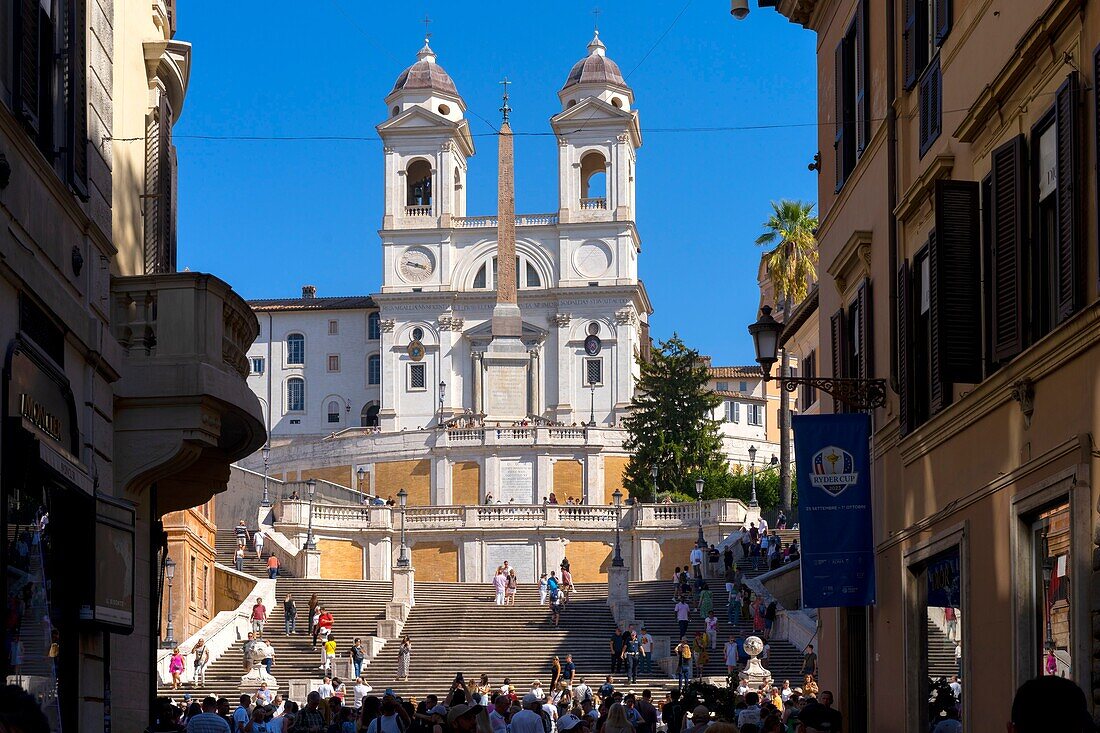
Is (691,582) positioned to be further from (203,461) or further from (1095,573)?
(1095,573)

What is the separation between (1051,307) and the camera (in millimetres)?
13102

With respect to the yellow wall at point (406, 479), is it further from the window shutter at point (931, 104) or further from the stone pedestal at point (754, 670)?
the window shutter at point (931, 104)

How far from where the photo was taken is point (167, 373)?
16203mm

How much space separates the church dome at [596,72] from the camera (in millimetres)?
111000

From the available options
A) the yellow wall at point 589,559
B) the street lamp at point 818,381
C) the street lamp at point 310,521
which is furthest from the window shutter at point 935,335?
the yellow wall at point 589,559

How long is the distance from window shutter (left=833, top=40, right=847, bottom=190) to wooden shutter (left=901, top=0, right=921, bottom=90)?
3333 millimetres

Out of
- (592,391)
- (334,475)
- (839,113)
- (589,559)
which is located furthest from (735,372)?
(839,113)

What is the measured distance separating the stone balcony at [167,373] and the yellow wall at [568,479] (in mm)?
70438

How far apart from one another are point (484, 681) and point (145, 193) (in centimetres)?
1998

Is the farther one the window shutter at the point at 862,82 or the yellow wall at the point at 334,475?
the yellow wall at the point at 334,475

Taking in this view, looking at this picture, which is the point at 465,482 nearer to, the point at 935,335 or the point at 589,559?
the point at 589,559

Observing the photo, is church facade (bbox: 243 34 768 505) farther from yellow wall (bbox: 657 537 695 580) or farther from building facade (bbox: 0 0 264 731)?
building facade (bbox: 0 0 264 731)

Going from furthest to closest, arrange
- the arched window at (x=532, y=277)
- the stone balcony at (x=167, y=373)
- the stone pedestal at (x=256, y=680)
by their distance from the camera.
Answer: the arched window at (x=532, y=277) < the stone pedestal at (x=256, y=680) < the stone balcony at (x=167, y=373)

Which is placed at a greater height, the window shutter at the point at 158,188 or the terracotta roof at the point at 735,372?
the terracotta roof at the point at 735,372
